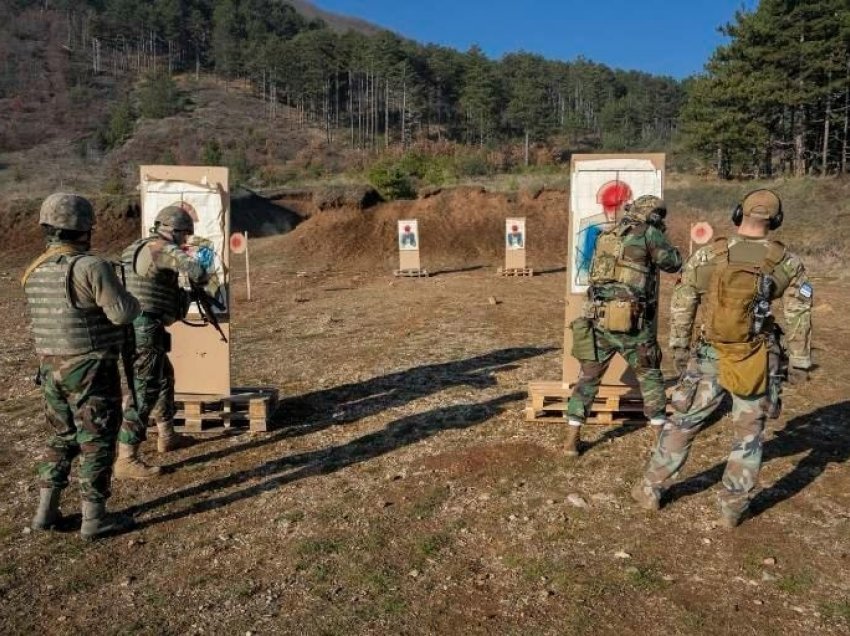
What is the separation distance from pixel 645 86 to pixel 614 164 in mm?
103239

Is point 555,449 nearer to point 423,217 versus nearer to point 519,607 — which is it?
point 519,607

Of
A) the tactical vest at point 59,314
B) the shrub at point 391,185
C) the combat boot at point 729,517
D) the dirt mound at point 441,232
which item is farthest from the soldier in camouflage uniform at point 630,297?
the shrub at point 391,185

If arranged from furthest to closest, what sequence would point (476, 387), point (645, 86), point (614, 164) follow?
1. point (645, 86)
2. point (476, 387)
3. point (614, 164)

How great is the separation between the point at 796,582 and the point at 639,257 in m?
2.43

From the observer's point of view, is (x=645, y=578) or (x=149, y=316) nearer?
(x=645, y=578)

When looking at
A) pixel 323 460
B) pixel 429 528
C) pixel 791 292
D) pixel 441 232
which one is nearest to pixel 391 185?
pixel 441 232

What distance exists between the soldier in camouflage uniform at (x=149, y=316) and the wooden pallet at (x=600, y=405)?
3373 mm

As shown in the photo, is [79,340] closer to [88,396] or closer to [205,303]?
[88,396]

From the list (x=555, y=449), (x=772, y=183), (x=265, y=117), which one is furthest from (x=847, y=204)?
(x=265, y=117)

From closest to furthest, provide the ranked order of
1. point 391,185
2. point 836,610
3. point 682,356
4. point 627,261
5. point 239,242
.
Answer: point 836,610
point 682,356
point 627,261
point 239,242
point 391,185

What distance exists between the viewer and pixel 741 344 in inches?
163

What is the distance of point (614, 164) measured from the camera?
643 cm

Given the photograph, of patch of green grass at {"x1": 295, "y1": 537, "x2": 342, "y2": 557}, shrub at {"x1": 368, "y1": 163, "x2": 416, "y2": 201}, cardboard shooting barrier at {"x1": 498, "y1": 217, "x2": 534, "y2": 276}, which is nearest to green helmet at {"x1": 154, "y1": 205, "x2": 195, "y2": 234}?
patch of green grass at {"x1": 295, "y1": 537, "x2": 342, "y2": 557}

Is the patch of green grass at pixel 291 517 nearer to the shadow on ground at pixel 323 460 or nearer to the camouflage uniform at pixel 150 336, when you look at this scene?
the shadow on ground at pixel 323 460
